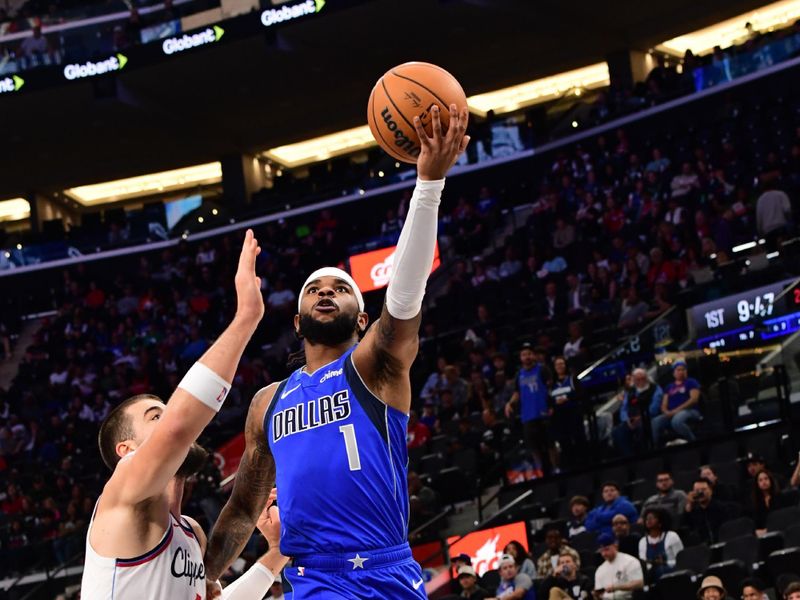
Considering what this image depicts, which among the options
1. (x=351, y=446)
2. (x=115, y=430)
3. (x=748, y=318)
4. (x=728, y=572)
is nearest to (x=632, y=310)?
(x=748, y=318)

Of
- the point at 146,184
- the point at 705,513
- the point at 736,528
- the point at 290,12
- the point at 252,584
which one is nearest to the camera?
the point at 252,584

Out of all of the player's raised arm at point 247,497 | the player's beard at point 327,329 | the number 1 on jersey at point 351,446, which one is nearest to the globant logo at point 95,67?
the player's raised arm at point 247,497

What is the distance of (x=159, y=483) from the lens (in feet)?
13.5

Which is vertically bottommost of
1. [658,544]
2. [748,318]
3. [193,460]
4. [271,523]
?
[658,544]

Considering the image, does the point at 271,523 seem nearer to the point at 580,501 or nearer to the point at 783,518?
the point at 783,518

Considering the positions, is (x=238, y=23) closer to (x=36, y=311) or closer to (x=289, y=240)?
(x=289, y=240)

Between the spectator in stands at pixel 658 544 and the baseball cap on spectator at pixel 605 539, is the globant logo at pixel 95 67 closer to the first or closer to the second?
the baseball cap on spectator at pixel 605 539

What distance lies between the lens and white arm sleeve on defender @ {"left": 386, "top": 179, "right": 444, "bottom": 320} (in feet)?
14.9

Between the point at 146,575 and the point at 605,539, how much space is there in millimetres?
8699

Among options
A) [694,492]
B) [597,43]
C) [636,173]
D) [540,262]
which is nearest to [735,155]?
[636,173]

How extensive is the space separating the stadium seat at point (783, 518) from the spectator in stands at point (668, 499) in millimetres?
1073

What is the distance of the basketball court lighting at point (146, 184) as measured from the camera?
36.7m

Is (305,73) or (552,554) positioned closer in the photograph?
(552,554)

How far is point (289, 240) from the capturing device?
29406 millimetres
